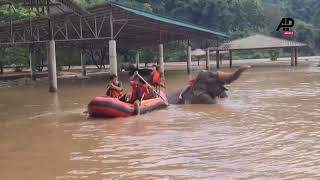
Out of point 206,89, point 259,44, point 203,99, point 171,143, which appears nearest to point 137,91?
point 203,99

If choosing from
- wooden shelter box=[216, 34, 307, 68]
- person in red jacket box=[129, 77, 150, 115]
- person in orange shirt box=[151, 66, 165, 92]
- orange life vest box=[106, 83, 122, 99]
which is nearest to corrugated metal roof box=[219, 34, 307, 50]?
wooden shelter box=[216, 34, 307, 68]

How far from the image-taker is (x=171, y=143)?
11961mm

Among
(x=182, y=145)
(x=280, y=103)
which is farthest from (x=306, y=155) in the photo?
(x=280, y=103)

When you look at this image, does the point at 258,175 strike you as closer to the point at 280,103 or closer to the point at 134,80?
the point at 134,80

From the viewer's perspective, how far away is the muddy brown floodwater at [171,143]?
30.5 ft

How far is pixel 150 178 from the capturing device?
881cm

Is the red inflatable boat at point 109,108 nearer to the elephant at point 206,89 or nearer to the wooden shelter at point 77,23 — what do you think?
the elephant at point 206,89

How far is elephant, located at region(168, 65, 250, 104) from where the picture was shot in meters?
20.2

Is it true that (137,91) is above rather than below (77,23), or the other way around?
below

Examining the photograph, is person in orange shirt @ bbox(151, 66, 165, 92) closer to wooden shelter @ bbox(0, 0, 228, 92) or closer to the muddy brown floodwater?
the muddy brown floodwater

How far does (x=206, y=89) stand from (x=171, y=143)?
873 cm

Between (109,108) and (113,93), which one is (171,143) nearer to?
(109,108)

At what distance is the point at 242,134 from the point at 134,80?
19.3 feet

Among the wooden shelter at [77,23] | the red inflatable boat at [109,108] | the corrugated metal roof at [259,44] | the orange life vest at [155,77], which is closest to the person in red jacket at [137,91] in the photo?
the red inflatable boat at [109,108]
